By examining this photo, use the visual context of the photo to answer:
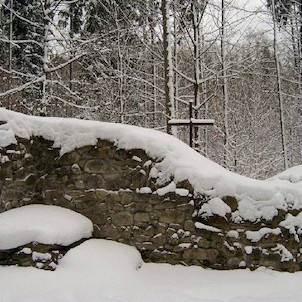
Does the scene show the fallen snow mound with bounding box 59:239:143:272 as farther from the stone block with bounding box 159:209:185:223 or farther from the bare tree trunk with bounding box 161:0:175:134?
the bare tree trunk with bounding box 161:0:175:134

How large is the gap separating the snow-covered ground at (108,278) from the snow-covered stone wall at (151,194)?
0.18 meters

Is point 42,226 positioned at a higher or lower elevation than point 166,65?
lower

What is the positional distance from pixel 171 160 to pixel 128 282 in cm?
157

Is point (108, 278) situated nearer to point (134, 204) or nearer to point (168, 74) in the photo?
point (134, 204)

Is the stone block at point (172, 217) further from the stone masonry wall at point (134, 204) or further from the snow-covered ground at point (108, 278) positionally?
the snow-covered ground at point (108, 278)

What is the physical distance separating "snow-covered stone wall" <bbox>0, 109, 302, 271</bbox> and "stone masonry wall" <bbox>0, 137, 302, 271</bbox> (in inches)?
0.5

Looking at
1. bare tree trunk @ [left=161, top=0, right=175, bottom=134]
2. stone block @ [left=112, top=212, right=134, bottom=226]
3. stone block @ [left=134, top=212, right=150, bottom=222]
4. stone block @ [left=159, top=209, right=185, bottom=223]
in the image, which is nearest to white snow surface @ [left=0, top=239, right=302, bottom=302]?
stone block @ [left=112, top=212, right=134, bottom=226]

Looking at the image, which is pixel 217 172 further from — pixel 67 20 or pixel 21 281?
pixel 67 20

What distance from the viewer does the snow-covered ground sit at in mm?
3438

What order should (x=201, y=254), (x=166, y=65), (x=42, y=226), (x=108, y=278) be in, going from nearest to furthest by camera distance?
(x=108, y=278) → (x=42, y=226) → (x=201, y=254) → (x=166, y=65)

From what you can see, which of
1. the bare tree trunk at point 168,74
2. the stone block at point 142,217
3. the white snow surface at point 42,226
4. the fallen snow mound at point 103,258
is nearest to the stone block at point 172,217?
the stone block at point 142,217

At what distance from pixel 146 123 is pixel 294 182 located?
392 inches

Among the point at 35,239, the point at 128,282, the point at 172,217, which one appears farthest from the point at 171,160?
the point at 35,239

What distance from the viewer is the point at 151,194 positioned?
4516mm
